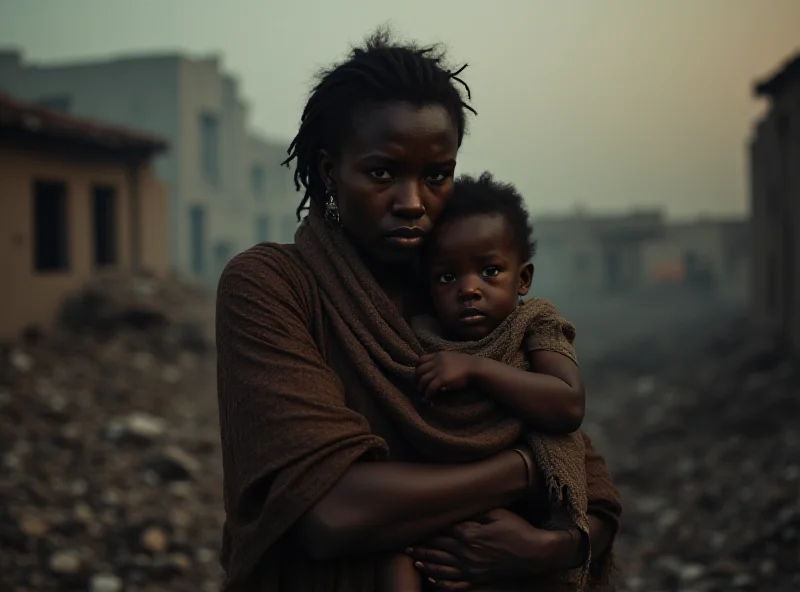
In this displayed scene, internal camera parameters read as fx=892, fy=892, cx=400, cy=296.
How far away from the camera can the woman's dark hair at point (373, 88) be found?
1.86 meters

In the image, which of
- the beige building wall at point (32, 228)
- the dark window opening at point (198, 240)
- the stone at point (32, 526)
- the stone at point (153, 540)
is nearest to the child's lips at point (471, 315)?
the stone at point (153, 540)

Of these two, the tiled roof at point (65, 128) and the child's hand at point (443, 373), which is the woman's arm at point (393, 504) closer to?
the child's hand at point (443, 373)

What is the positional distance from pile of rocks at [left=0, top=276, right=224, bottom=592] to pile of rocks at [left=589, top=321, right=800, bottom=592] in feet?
11.7

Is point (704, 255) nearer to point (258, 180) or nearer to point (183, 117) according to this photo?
point (258, 180)

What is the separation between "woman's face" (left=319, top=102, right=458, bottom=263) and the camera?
1.83 meters

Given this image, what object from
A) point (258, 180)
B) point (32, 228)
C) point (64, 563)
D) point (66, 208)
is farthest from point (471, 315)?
point (258, 180)

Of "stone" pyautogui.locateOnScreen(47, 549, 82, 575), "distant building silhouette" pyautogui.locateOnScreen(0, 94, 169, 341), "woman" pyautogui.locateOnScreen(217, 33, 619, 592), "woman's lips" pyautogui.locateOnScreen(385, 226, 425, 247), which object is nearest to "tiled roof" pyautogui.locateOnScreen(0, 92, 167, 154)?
"distant building silhouette" pyautogui.locateOnScreen(0, 94, 169, 341)

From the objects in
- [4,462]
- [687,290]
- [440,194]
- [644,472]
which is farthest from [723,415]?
[687,290]

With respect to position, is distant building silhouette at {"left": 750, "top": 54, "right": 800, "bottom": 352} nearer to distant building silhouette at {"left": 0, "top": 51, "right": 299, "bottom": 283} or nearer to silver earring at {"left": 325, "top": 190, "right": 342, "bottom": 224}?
silver earring at {"left": 325, "top": 190, "right": 342, "bottom": 224}

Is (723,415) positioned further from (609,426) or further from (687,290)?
(687,290)

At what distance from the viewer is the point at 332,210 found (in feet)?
6.57

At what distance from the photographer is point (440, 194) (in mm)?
1913

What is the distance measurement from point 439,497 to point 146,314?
12963 mm

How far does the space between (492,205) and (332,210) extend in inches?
14.2
